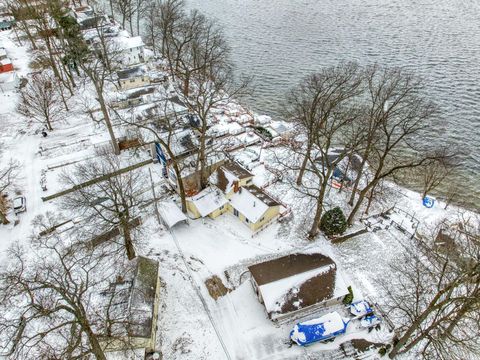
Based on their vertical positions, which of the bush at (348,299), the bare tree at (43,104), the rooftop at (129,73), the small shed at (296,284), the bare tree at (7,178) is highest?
the rooftop at (129,73)

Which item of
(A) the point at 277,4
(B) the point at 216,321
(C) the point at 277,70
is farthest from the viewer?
(A) the point at 277,4

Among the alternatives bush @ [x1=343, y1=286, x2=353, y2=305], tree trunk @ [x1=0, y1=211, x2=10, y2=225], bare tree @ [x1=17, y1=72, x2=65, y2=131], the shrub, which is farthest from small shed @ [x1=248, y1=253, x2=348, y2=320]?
bare tree @ [x1=17, y1=72, x2=65, y2=131]

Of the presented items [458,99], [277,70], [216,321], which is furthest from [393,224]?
[277,70]

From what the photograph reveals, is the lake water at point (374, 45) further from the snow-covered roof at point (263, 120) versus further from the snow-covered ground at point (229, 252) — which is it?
the snow-covered ground at point (229, 252)

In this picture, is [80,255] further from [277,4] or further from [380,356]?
[277,4]


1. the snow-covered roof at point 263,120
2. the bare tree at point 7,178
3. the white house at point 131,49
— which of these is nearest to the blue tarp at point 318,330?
the bare tree at point 7,178
